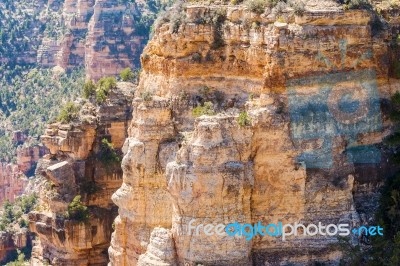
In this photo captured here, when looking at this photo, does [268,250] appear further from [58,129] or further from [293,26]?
[58,129]

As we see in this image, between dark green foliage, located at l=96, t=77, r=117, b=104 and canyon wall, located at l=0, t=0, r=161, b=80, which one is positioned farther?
canyon wall, located at l=0, t=0, r=161, b=80

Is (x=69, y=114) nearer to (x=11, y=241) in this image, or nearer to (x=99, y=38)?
(x=11, y=241)

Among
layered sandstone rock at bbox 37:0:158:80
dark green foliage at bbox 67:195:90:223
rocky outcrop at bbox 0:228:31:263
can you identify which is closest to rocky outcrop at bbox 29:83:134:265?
dark green foliage at bbox 67:195:90:223

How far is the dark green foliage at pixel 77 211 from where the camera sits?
176 feet

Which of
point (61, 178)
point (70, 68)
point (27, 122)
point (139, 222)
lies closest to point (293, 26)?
point (139, 222)

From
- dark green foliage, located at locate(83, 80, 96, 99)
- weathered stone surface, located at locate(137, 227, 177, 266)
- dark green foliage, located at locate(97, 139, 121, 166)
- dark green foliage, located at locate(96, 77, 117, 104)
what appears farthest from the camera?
dark green foliage, located at locate(83, 80, 96, 99)

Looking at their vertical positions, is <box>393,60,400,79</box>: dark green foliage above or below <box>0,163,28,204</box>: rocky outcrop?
above

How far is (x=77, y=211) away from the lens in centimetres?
5388

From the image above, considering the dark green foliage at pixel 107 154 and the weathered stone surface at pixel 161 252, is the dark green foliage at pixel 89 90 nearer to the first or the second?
the dark green foliage at pixel 107 154

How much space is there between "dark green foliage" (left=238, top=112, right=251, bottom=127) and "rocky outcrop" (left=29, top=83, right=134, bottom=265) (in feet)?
64.7

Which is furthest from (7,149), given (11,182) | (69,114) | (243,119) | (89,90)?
(243,119)

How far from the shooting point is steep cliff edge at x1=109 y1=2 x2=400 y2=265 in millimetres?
34938

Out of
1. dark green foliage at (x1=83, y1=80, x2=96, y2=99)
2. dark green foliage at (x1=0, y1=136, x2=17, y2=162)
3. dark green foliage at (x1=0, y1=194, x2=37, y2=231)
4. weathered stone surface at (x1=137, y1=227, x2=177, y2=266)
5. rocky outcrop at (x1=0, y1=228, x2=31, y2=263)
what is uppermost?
dark green foliage at (x1=83, y1=80, x2=96, y2=99)

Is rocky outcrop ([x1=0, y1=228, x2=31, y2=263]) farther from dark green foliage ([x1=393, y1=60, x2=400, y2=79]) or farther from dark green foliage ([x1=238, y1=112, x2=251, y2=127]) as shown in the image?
dark green foliage ([x1=393, y1=60, x2=400, y2=79])
